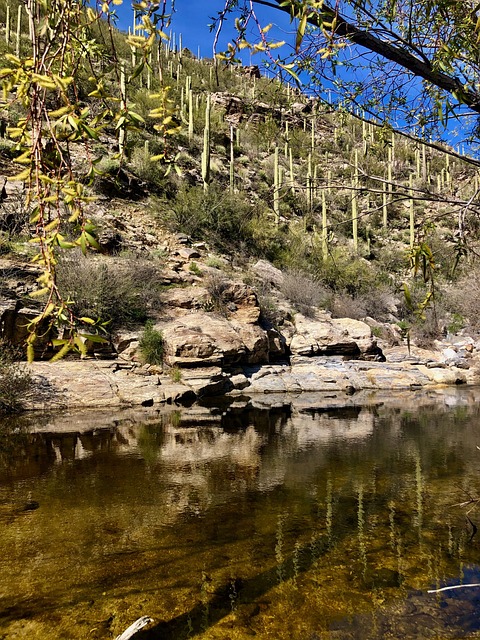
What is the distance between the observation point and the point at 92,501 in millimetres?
4938

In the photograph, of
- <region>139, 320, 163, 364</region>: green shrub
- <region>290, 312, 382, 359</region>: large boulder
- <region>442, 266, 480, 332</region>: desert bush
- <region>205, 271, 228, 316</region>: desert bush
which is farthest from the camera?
Answer: <region>442, 266, 480, 332</region>: desert bush

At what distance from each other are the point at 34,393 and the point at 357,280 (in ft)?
56.0

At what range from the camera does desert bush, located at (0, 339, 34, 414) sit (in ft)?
31.2

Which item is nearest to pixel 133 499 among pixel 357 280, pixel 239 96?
pixel 357 280

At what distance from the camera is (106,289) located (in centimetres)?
1345

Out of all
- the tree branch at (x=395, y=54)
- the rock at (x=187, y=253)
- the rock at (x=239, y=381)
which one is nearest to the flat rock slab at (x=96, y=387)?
the rock at (x=239, y=381)

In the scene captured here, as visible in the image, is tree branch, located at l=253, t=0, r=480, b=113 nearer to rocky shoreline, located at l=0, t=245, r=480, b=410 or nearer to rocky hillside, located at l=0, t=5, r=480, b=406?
rocky hillside, located at l=0, t=5, r=480, b=406

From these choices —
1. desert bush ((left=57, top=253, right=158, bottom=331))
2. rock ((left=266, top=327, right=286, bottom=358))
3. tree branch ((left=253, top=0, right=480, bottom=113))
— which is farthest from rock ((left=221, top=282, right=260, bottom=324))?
tree branch ((left=253, top=0, right=480, bottom=113))

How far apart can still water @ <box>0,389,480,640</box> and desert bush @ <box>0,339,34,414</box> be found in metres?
1.66

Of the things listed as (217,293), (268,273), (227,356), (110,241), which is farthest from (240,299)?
(268,273)

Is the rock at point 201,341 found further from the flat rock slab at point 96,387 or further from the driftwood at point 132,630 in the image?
the driftwood at point 132,630

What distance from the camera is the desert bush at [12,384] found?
31.2 feet

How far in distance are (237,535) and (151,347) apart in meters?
9.05

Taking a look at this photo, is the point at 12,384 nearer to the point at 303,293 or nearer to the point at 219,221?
the point at 303,293
